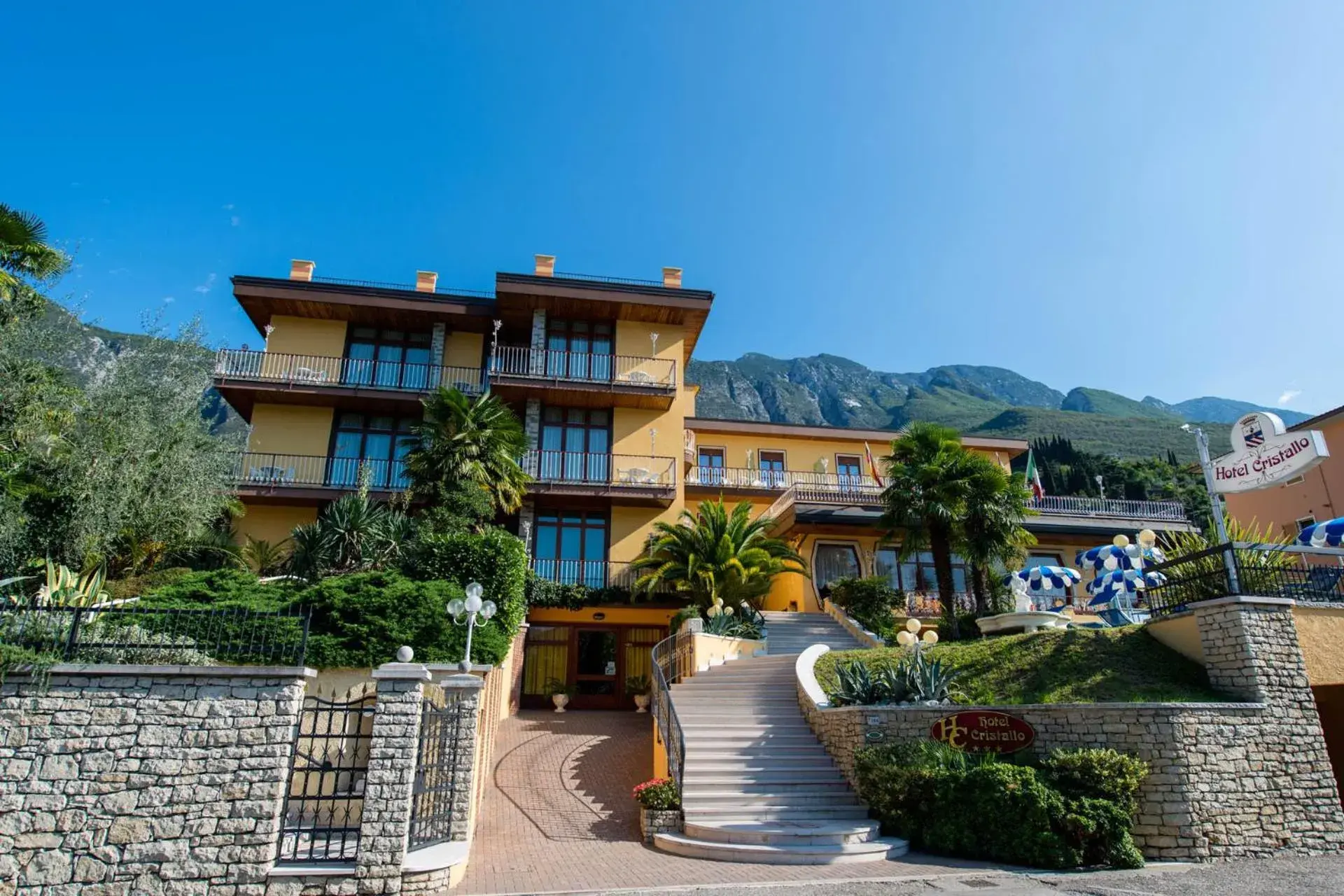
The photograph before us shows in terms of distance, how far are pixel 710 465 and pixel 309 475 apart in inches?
543

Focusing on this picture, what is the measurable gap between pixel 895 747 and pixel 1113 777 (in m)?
2.75

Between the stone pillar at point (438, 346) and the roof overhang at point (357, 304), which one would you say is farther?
the stone pillar at point (438, 346)

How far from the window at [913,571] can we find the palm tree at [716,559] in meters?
4.27

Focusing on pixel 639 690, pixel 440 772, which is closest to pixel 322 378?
pixel 639 690

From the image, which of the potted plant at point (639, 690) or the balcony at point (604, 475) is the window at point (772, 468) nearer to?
the balcony at point (604, 475)

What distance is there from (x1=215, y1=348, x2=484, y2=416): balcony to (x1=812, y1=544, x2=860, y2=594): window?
12.2m

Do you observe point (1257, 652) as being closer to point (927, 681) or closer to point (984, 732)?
point (984, 732)

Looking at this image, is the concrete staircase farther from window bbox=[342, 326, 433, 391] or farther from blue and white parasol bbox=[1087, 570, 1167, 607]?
window bbox=[342, 326, 433, 391]

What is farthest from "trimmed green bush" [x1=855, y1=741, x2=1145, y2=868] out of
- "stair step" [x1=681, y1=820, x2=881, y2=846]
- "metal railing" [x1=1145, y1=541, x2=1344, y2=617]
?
"metal railing" [x1=1145, y1=541, x2=1344, y2=617]

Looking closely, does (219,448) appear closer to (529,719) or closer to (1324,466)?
(529,719)

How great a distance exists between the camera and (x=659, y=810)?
35.7ft

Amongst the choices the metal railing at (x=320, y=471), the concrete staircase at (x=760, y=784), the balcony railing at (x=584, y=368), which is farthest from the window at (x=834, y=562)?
the metal railing at (x=320, y=471)

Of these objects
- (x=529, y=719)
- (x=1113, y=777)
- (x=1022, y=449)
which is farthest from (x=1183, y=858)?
(x=1022, y=449)

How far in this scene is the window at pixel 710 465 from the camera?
2684 centimetres
